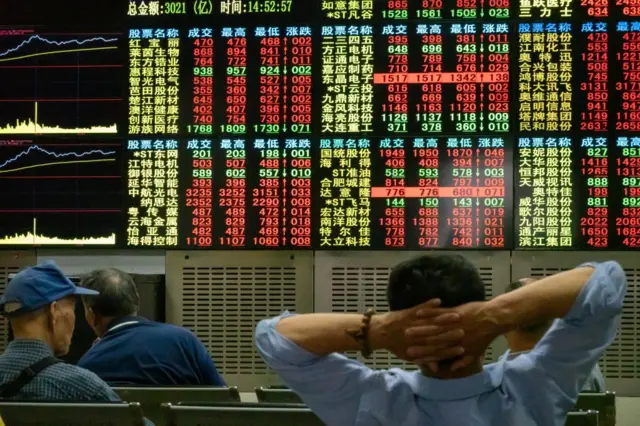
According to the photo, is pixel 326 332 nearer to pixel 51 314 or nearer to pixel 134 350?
pixel 51 314

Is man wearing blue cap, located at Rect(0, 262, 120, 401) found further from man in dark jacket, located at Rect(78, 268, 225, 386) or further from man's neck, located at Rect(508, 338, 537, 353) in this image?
man's neck, located at Rect(508, 338, 537, 353)

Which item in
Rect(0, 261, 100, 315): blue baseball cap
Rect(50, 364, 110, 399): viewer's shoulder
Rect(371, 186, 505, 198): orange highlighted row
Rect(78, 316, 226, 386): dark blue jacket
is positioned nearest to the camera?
Rect(50, 364, 110, 399): viewer's shoulder

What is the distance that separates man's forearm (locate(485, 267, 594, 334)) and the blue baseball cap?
59.2 inches

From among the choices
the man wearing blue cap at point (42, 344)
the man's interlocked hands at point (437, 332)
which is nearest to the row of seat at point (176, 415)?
the man wearing blue cap at point (42, 344)

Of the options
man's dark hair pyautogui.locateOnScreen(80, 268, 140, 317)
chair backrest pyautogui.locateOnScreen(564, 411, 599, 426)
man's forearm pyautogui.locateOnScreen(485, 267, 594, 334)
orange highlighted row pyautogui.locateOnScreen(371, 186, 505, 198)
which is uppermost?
orange highlighted row pyautogui.locateOnScreen(371, 186, 505, 198)

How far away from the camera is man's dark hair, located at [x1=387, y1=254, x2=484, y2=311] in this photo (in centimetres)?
Answer: 128

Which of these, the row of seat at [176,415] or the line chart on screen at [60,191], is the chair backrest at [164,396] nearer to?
the row of seat at [176,415]

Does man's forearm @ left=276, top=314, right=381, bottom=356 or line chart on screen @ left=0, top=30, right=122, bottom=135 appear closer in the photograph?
man's forearm @ left=276, top=314, right=381, bottom=356

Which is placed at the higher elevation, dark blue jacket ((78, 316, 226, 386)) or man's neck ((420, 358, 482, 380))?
man's neck ((420, 358, 482, 380))

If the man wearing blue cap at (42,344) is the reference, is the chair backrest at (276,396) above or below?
below

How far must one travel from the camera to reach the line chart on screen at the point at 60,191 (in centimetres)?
502

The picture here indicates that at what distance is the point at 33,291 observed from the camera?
2.39 m

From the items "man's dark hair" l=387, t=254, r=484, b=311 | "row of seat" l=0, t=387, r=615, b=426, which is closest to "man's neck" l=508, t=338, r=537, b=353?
"row of seat" l=0, t=387, r=615, b=426

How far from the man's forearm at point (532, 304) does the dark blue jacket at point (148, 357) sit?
1927 mm
